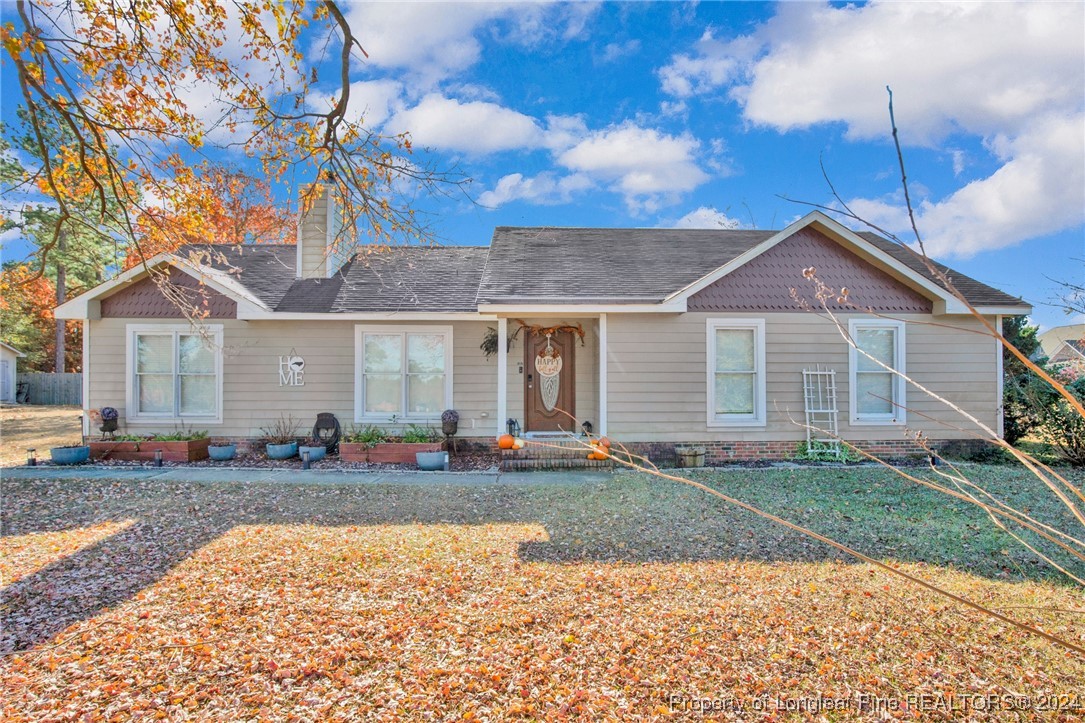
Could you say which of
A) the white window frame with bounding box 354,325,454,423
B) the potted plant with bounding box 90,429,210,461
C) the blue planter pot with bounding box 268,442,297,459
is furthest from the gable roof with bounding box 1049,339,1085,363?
the potted plant with bounding box 90,429,210,461

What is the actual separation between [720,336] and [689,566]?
19.2 feet

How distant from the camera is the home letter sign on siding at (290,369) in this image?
10.6 meters

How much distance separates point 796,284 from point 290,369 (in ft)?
30.9

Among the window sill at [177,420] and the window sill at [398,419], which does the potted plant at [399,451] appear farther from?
the window sill at [177,420]

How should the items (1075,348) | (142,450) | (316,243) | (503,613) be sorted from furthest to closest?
(316,243) < (1075,348) < (142,450) < (503,613)

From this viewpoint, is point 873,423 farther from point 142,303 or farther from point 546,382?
point 142,303

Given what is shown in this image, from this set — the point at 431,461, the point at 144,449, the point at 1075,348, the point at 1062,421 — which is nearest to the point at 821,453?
the point at 1062,421

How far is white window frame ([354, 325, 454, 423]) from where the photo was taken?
1070 cm

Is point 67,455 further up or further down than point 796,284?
further down

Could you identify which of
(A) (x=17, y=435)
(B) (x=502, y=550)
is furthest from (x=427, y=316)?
(A) (x=17, y=435)

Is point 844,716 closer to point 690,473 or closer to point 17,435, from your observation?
point 690,473

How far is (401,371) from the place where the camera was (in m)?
10.8

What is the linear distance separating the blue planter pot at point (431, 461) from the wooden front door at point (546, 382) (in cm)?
192

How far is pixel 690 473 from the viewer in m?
8.95
